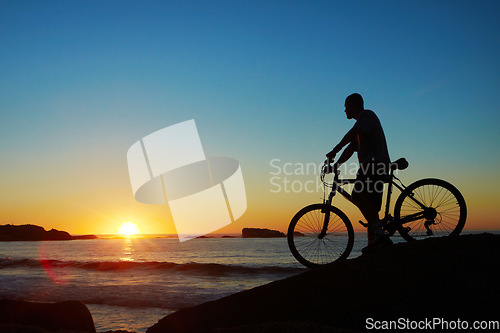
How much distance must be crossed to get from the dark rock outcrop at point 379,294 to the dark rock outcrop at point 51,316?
6.87 ft

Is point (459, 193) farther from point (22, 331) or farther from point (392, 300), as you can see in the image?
point (22, 331)

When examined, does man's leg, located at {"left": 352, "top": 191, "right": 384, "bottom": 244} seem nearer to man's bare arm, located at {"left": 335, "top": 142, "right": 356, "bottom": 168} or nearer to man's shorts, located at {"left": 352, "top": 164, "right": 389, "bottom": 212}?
man's shorts, located at {"left": 352, "top": 164, "right": 389, "bottom": 212}

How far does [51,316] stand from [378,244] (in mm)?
5860

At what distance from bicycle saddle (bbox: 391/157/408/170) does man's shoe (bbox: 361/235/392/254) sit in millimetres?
1089

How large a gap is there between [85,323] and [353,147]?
5773mm

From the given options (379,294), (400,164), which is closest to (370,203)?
(400,164)

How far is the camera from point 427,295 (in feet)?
11.0

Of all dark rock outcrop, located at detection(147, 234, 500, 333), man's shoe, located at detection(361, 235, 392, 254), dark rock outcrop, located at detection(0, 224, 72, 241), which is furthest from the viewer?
dark rock outcrop, located at detection(0, 224, 72, 241)

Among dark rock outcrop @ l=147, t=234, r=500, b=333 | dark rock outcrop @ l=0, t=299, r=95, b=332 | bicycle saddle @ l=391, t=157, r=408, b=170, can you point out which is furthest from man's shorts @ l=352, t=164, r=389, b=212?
dark rock outcrop @ l=0, t=299, r=95, b=332

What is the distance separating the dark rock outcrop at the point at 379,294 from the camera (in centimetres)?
322

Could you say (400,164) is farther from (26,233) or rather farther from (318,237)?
(26,233)

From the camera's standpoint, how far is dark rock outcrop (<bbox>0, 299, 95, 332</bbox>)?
5762 mm

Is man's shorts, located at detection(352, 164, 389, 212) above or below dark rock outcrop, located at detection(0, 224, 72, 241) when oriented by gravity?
above

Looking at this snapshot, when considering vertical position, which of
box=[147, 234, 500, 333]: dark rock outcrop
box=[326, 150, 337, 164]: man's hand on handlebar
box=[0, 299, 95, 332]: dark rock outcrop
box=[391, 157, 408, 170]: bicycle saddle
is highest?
box=[326, 150, 337, 164]: man's hand on handlebar
